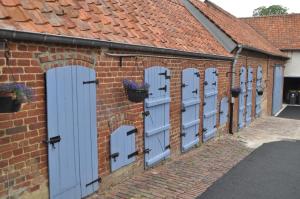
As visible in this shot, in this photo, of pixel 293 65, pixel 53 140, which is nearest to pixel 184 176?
pixel 53 140

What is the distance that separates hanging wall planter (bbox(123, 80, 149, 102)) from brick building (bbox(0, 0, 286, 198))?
0.13 metres

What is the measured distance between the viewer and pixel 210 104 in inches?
405

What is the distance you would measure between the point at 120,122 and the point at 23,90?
2.55 metres

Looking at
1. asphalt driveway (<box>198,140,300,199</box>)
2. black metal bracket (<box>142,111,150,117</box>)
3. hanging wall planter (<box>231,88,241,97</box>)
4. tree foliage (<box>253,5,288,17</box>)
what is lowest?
asphalt driveway (<box>198,140,300,199</box>)

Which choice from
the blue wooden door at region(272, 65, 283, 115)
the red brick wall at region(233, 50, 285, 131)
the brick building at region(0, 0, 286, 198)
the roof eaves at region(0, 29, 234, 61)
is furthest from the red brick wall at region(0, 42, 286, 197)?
the blue wooden door at region(272, 65, 283, 115)

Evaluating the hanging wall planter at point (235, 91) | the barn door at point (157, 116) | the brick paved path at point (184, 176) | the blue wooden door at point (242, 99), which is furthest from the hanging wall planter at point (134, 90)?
the blue wooden door at point (242, 99)

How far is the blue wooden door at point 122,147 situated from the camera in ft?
20.0

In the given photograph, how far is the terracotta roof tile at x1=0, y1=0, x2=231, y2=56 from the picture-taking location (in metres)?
4.55

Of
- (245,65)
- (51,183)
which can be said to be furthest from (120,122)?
(245,65)

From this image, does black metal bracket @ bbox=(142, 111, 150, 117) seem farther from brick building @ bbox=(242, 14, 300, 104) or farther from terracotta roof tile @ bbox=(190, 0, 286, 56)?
brick building @ bbox=(242, 14, 300, 104)

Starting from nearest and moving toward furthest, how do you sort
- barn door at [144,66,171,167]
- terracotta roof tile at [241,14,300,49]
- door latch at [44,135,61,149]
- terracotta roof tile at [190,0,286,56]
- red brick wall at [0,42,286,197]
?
red brick wall at [0,42,286,197] < door latch at [44,135,61,149] < barn door at [144,66,171,167] < terracotta roof tile at [190,0,286,56] < terracotta roof tile at [241,14,300,49]

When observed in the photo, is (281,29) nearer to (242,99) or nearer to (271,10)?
(242,99)

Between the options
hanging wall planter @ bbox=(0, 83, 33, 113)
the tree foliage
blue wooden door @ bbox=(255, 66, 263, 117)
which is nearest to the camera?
hanging wall planter @ bbox=(0, 83, 33, 113)

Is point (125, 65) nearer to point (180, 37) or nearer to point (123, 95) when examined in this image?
point (123, 95)
